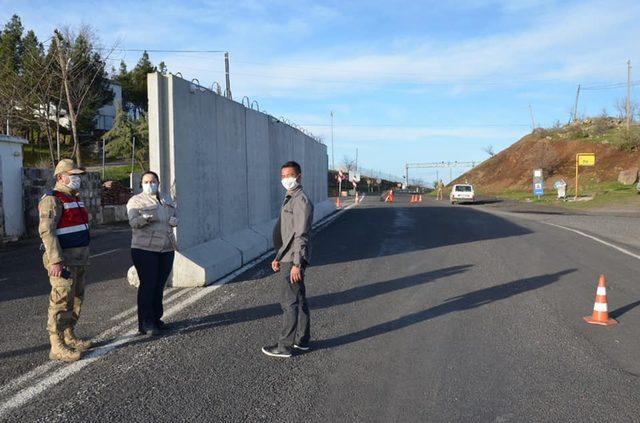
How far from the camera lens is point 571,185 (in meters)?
56.9

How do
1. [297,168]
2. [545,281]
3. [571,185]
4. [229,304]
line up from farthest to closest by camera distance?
[571,185] → [545,281] → [229,304] → [297,168]

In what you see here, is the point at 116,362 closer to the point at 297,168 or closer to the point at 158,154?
the point at 297,168

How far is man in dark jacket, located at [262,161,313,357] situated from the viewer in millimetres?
5613

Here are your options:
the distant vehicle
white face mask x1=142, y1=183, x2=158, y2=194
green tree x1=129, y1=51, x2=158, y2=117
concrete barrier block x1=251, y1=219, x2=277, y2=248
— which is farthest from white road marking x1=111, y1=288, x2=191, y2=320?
green tree x1=129, y1=51, x2=158, y2=117

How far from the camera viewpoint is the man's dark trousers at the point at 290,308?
566 cm

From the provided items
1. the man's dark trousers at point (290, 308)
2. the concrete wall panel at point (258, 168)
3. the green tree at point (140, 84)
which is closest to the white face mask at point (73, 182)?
the man's dark trousers at point (290, 308)

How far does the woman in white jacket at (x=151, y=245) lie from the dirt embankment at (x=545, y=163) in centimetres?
5670

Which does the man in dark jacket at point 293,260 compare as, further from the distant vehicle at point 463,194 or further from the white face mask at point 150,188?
the distant vehicle at point 463,194

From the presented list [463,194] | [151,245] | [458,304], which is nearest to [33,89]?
[463,194]

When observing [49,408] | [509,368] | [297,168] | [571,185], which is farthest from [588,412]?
[571,185]

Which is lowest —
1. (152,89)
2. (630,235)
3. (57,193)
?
(630,235)

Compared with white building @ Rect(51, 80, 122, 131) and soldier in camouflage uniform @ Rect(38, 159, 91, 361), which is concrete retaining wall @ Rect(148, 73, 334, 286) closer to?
soldier in camouflage uniform @ Rect(38, 159, 91, 361)

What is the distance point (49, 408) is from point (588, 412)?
12.8 feet

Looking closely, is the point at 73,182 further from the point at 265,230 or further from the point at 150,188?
the point at 265,230
